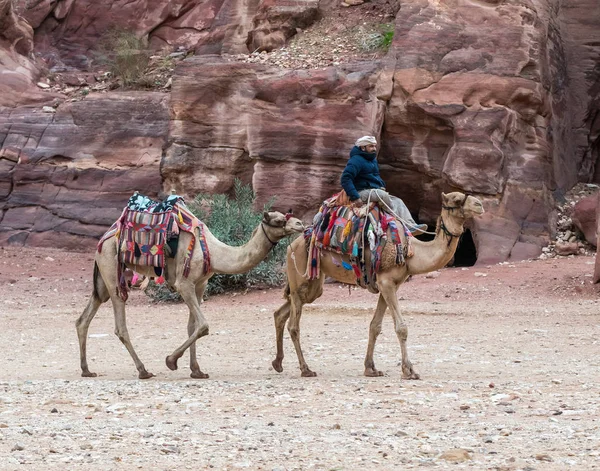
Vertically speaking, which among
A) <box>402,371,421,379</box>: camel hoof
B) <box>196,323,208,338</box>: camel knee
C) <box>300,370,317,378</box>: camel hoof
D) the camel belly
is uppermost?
the camel belly

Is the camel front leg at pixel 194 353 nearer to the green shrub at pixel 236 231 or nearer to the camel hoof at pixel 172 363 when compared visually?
the camel hoof at pixel 172 363

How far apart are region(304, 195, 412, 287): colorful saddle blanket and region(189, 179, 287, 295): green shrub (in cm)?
782

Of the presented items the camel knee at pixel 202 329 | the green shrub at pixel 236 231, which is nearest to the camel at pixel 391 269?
the camel knee at pixel 202 329

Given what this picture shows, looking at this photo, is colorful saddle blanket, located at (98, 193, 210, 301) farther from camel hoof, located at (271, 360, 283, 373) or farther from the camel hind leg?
camel hoof, located at (271, 360, 283, 373)

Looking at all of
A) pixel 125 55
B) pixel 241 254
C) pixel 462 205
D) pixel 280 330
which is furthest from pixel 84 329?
pixel 125 55

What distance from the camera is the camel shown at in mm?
11133

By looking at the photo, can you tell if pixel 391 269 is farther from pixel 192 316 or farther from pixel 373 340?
pixel 192 316

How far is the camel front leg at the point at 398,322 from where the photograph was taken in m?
10.8

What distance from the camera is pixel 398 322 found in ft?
36.3

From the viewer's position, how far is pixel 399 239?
37.1ft

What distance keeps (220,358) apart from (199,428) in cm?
503

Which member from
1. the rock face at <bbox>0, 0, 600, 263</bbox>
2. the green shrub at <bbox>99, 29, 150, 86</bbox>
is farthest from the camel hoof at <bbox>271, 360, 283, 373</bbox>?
the green shrub at <bbox>99, 29, 150, 86</bbox>

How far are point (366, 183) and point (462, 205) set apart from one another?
4.33ft

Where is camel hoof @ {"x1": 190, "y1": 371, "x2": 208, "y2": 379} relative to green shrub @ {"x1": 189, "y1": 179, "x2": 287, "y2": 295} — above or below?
above
